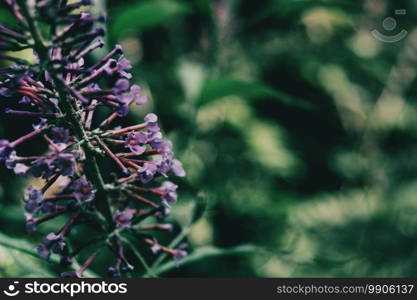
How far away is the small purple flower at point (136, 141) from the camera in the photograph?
117cm

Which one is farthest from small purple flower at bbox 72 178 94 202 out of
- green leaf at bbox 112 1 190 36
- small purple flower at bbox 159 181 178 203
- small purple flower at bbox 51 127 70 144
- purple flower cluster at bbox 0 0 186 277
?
green leaf at bbox 112 1 190 36

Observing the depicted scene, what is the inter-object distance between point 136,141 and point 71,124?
0.16 meters

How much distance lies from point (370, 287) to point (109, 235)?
3.33ft

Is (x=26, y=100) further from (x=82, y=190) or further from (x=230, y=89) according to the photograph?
(x=230, y=89)

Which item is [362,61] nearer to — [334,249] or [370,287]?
[334,249]

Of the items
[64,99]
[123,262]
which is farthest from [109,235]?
[64,99]

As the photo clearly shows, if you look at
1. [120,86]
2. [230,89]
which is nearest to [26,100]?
[120,86]

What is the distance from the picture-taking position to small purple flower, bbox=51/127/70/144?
1.09 meters

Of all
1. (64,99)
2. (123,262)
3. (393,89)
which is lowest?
(123,262)

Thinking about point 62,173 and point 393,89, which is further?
point 393,89

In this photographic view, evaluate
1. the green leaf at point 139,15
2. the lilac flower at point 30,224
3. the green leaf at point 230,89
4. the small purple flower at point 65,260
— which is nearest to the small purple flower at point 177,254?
the small purple flower at point 65,260

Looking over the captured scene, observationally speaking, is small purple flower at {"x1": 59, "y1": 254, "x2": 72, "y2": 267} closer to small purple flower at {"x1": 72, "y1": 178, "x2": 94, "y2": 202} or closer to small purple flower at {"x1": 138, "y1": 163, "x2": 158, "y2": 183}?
small purple flower at {"x1": 72, "y1": 178, "x2": 94, "y2": 202}

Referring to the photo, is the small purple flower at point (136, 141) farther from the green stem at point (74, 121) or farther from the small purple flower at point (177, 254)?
the small purple flower at point (177, 254)

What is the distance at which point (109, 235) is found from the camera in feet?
4.18
